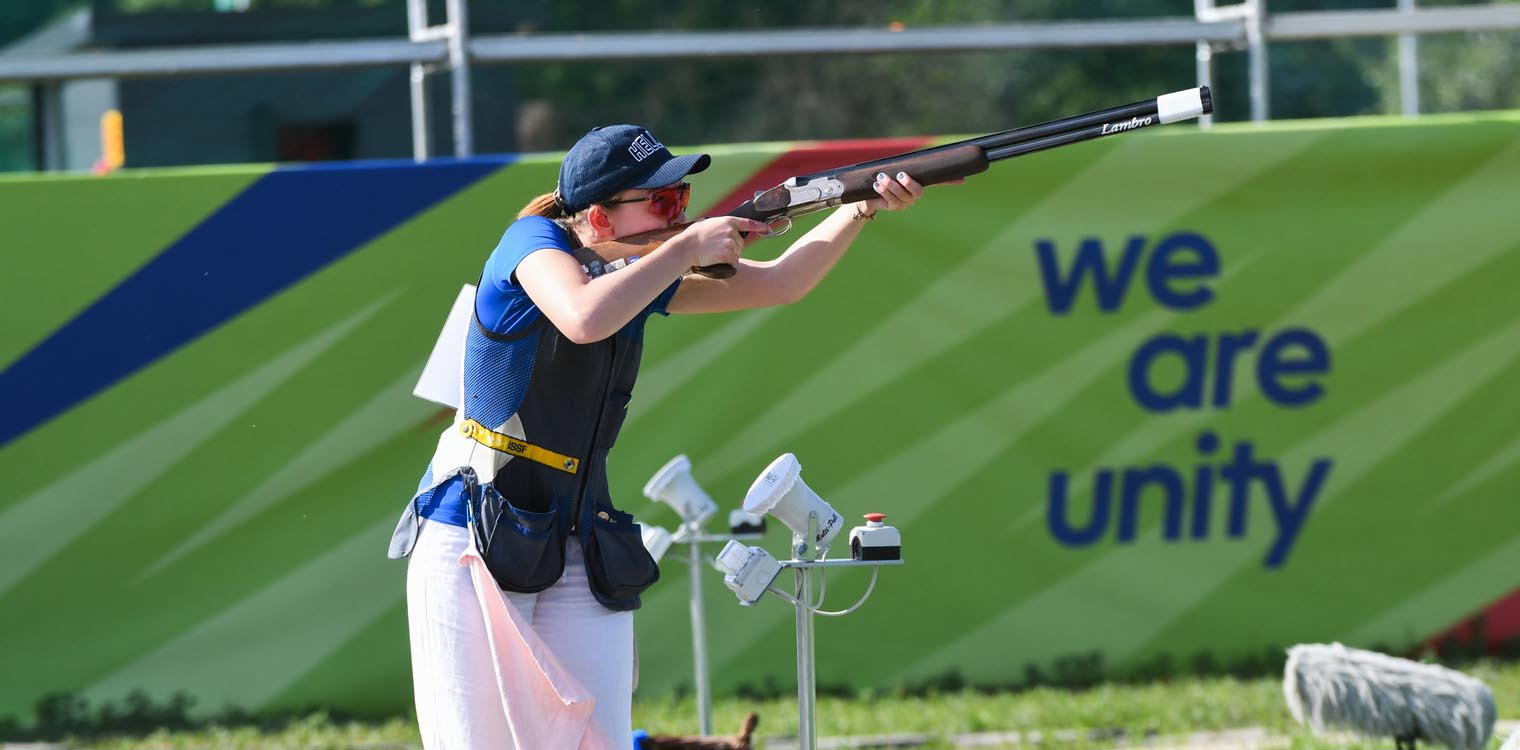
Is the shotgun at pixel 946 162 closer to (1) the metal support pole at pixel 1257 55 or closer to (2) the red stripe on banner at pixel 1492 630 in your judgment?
(1) the metal support pole at pixel 1257 55

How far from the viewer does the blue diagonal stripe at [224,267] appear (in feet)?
20.2

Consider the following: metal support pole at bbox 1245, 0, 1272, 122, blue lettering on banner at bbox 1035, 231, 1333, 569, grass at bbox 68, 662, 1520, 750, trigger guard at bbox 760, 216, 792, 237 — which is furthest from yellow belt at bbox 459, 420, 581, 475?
metal support pole at bbox 1245, 0, 1272, 122

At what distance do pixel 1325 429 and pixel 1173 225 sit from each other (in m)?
0.97

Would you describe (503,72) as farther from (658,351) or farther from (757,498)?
(757,498)

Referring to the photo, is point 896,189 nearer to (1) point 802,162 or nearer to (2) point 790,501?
(2) point 790,501

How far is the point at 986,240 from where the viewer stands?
6508 millimetres

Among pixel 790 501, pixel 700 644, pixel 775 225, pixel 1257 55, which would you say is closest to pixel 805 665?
pixel 790 501

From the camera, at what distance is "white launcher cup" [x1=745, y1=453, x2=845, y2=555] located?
145 inches

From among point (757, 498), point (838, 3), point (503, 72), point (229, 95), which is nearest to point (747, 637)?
point (757, 498)

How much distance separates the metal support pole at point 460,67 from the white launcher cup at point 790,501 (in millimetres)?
3254

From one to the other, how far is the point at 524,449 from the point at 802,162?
321 cm

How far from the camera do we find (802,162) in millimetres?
6398

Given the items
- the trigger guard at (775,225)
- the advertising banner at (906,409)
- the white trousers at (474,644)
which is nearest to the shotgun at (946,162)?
the trigger guard at (775,225)

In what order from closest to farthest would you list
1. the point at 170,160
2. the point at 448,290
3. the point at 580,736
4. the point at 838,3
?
the point at 580,736
the point at 448,290
the point at 170,160
the point at 838,3
